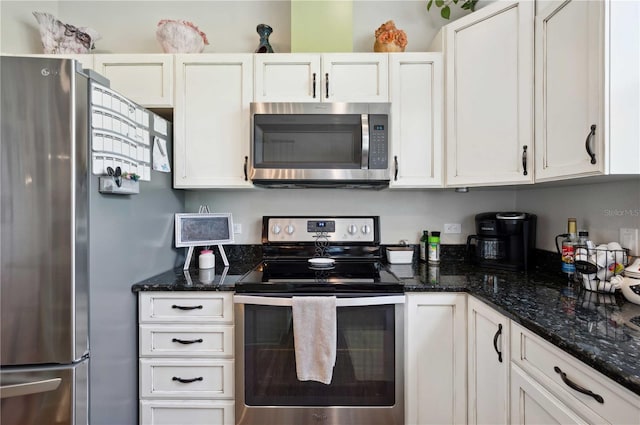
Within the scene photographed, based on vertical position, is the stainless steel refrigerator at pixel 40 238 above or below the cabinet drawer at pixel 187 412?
above

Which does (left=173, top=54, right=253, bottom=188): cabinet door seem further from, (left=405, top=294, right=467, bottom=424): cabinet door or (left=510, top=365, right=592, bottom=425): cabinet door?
(left=510, top=365, right=592, bottom=425): cabinet door

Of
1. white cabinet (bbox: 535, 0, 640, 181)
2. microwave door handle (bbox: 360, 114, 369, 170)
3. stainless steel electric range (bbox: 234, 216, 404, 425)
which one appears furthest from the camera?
microwave door handle (bbox: 360, 114, 369, 170)

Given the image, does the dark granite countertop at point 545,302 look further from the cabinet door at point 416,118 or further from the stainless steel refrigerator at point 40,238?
the cabinet door at point 416,118

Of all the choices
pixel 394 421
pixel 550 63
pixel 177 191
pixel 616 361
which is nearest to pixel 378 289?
pixel 394 421

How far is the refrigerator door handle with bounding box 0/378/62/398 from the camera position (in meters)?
1.11

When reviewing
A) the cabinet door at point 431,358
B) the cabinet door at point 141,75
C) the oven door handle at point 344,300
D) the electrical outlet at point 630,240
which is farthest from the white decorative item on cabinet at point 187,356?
the electrical outlet at point 630,240

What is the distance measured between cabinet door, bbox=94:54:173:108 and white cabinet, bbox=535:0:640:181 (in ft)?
6.44

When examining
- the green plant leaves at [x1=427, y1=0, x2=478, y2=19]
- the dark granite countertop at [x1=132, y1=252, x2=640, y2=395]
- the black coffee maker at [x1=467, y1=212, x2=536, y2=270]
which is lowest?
the dark granite countertop at [x1=132, y1=252, x2=640, y2=395]

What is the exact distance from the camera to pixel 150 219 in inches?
63.9

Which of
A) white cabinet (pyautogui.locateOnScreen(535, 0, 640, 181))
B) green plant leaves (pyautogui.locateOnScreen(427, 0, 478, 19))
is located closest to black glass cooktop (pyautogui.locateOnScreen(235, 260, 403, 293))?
white cabinet (pyautogui.locateOnScreen(535, 0, 640, 181))

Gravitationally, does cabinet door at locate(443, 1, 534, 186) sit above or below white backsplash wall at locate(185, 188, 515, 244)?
above

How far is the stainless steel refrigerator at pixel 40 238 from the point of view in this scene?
1095mm

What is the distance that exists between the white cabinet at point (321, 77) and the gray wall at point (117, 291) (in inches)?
33.3

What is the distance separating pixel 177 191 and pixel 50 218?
86 centimetres
